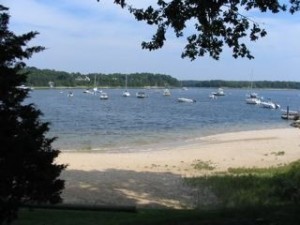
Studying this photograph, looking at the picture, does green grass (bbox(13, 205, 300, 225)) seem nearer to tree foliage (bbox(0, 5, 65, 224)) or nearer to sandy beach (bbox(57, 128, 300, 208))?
tree foliage (bbox(0, 5, 65, 224))

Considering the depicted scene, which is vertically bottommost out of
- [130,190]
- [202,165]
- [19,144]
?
[202,165]

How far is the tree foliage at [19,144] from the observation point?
7.47 metres

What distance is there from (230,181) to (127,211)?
7026mm

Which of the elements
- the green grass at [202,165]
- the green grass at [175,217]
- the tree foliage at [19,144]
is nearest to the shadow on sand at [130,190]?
the green grass at [202,165]

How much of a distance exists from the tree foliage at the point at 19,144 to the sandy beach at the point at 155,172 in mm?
6395

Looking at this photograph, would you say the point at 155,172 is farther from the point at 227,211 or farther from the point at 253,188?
the point at 227,211

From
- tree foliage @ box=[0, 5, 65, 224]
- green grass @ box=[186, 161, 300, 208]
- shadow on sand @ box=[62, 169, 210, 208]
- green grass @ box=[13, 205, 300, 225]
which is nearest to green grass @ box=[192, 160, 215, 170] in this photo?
shadow on sand @ box=[62, 169, 210, 208]

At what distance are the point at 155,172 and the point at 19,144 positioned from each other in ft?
47.6

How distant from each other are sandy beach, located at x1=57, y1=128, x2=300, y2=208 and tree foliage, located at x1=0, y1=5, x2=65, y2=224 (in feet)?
21.0

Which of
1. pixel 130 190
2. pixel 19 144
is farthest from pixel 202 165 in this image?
pixel 19 144

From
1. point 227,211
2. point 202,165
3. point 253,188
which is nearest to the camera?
point 227,211

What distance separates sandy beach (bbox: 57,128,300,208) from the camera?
15.7 metres

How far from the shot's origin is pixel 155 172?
71.4ft

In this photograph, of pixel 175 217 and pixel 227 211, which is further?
pixel 227 211
